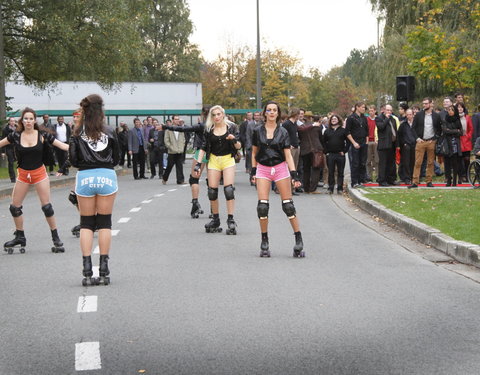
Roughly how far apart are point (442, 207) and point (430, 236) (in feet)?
10.7

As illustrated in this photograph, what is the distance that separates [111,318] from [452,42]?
21.8 meters

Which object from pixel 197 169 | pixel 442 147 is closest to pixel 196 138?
pixel 197 169

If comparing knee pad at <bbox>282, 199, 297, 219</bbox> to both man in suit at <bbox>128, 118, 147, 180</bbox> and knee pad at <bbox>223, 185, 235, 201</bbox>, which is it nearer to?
knee pad at <bbox>223, 185, 235, 201</bbox>

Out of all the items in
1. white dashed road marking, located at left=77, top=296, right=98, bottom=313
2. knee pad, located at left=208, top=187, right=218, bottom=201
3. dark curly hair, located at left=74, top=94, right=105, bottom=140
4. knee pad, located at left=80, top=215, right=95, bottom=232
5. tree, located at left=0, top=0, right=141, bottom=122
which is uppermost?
tree, located at left=0, top=0, right=141, bottom=122

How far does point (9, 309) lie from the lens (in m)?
6.80

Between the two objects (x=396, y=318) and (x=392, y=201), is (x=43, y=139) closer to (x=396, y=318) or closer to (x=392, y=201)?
(x=396, y=318)

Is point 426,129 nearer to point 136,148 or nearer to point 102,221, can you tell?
point 136,148

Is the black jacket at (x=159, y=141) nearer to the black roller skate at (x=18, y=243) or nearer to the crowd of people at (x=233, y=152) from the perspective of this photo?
the crowd of people at (x=233, y=152)

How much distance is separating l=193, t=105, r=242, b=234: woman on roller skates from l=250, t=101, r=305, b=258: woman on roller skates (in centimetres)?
196

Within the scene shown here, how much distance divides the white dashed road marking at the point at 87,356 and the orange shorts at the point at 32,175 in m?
4.95

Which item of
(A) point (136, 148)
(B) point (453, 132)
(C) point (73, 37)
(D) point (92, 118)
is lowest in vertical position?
(A) point (136, 148)

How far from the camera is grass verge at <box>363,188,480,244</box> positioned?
1103 centimetres

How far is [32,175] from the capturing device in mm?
10211

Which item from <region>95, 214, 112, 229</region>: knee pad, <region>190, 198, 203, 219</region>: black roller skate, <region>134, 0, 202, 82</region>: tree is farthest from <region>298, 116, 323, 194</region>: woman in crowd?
<region>134, 0, 202, 82</region>: tree
